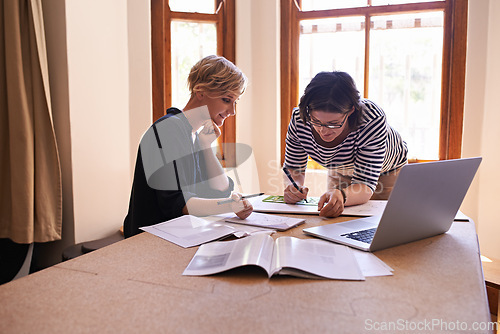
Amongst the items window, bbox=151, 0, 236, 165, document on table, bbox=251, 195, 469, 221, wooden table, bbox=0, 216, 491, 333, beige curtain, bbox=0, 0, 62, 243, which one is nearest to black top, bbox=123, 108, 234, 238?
document on table, bbox=251, 195, 469, 221

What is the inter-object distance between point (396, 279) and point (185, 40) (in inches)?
104

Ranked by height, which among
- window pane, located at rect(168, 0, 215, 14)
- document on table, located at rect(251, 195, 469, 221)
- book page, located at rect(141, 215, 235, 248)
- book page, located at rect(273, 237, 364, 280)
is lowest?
document on table, located at rect(251, 195, 469, 221)

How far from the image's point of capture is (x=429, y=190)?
96 centimetres

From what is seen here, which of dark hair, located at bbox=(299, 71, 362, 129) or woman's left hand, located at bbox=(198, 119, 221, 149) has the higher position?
dark hair, located at bbox=(299, 71, 362, 129)

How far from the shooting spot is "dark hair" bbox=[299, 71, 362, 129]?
139 cm

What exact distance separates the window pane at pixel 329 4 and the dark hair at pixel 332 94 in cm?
191

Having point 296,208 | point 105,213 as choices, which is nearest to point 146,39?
point 105,213

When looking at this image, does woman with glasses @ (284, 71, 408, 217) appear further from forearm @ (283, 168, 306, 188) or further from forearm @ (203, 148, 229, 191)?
forearm @ (203, 148, 229, 191)

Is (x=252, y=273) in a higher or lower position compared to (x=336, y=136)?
lower

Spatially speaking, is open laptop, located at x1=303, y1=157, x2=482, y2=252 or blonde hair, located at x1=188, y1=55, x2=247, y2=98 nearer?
open laptop, located at x1=303, y1=157, x2=482, y2=252

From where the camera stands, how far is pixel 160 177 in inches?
52.6

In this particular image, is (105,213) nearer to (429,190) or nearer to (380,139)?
(380,139)

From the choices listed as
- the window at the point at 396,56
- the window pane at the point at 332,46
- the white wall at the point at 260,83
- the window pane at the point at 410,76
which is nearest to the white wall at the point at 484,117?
the window at the point at 396,56

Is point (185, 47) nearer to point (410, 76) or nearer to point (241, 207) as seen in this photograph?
point (410, 76)
